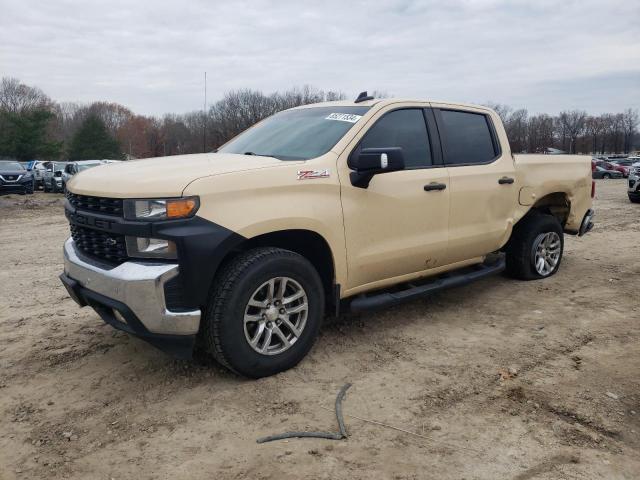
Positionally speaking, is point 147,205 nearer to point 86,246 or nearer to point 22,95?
point 86,246

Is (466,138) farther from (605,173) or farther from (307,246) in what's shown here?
(605,173)

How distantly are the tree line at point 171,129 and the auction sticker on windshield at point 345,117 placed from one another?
2.66 m

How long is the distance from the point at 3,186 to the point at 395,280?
74.0 feet

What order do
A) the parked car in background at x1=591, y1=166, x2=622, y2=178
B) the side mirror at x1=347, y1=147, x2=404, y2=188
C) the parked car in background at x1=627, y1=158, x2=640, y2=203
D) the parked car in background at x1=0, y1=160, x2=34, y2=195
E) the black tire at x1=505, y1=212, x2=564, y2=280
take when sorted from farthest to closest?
1. the parked car in background at x1=591, y1=166, x2=622, y2=178
2. the parked car in background at x1=0, y1=160, x2=34, y2=195
3. the parked car in background at x1=627, y1=158, x2=640, y2=203
4. the black tire at x1=505, y1=212, x2=564, y2=280
5. the side mirror at x1=347, y1=147, x2=404, y2=188

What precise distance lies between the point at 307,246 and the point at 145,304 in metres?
1.27

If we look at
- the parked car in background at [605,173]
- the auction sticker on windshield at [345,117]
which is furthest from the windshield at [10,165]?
the parked car in background at [605,173]

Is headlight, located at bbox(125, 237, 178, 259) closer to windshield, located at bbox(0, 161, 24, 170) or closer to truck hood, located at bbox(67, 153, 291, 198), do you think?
truck hood, located at bbox(67, 153, 291, 198)

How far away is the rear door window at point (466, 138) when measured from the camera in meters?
4.73

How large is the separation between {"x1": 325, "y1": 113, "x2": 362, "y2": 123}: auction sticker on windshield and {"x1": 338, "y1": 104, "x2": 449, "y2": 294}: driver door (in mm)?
130

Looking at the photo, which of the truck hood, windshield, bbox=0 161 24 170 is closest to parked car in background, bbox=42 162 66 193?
windshield, bbox=0 161 24 170

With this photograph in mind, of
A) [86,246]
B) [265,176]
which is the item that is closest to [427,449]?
[265,176]

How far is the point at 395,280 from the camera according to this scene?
4324 mm

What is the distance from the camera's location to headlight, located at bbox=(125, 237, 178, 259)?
3102 mm

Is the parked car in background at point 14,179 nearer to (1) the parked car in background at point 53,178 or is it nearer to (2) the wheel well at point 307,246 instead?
(1) the parked car in background at point 53,178
